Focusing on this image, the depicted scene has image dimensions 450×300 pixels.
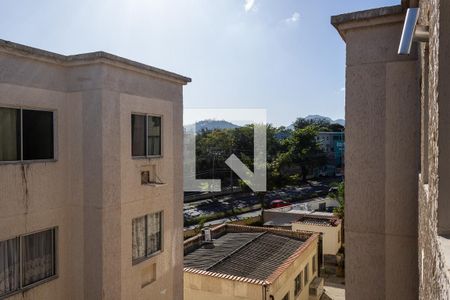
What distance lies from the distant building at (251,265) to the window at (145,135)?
15.8ft

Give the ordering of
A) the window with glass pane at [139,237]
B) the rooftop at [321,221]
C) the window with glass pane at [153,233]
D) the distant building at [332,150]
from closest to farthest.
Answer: the window with glass pane at [139,237]
the window with glass pane at [153,233]
the rooftop at [321,221]
the distant building at [332,150]

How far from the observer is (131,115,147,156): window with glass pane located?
8.37 meters

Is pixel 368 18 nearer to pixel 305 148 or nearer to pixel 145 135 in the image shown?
pixel 145 135

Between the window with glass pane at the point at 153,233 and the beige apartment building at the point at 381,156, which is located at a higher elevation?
the beige apartment building at the point at 381,156

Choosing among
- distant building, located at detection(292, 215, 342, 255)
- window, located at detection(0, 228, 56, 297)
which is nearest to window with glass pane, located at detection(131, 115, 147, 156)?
window, located at detection(0, 228, 56, 297)

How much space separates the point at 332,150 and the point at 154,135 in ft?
208

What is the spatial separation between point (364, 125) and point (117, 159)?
5.17 m

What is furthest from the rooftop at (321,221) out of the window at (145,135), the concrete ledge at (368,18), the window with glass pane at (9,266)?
the concrete ledge at (368,18)

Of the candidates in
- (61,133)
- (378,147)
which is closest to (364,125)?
(378,147)

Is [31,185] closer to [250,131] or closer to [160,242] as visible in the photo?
[160,242]

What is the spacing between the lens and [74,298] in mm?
7754

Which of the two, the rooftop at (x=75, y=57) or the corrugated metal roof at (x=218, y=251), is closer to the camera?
the rooftop at (x=75, y=57)

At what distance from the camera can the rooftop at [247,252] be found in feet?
41.5

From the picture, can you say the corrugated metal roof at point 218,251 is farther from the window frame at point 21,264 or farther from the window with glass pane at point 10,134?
the window with glass pane at point 10,134
